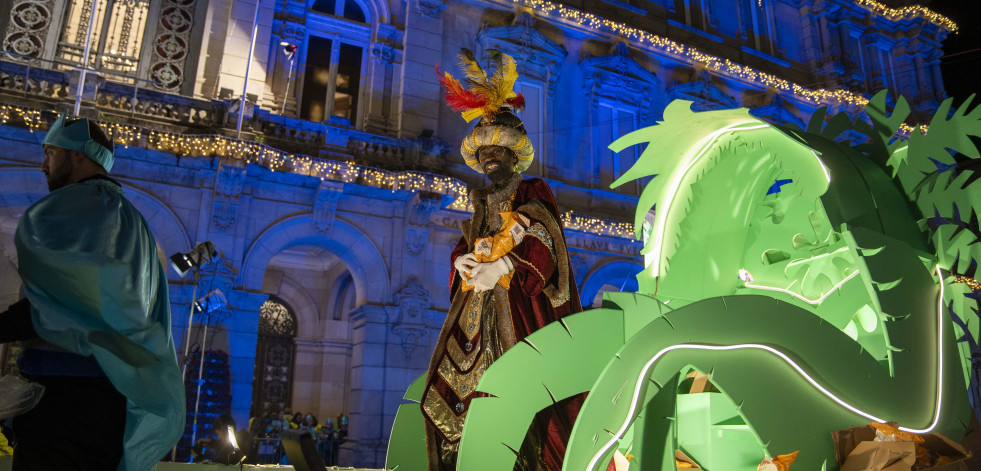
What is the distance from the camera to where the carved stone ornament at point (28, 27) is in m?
10.8

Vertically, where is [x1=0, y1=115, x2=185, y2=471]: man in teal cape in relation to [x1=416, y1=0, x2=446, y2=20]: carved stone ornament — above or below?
below

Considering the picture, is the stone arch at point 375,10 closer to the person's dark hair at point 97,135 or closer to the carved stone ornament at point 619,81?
the carved stone ornament at point 619,81

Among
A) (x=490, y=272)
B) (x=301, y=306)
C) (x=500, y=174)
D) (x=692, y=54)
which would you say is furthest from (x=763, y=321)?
(x=692, y=54)

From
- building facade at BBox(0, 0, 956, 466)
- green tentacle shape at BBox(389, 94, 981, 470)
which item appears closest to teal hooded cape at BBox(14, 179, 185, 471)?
green tentacle shape at BBox(389, 94, 981, 470)

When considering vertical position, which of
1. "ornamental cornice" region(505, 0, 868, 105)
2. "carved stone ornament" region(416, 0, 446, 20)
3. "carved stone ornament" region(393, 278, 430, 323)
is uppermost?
"ornamental cornice" region(505, 0, 868, 105)

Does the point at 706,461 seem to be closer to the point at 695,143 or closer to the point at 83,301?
the point at 695,143

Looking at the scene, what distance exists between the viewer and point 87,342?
1.97m

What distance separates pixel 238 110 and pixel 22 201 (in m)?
3.53

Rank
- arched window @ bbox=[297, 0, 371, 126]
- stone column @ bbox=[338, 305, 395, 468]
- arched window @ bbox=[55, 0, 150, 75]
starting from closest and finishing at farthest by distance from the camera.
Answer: stone column @ bbox=[338, 305, 395, 468] < arched window @ bbox=[55, 0, 150, 75] < arched window @ bbox=[297, 0, 371, 126]

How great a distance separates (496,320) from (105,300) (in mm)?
1605

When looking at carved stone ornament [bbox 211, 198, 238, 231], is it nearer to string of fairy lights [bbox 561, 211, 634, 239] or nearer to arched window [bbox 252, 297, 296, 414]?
arched window [bbox 252, 297, 296, 414]

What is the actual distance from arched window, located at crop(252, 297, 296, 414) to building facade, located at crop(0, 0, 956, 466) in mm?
48

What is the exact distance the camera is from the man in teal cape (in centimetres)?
196

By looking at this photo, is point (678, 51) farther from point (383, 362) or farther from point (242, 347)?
point (242, 347)
